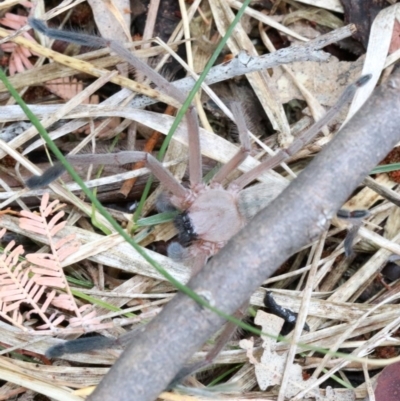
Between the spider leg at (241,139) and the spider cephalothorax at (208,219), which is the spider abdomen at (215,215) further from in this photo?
the spider leg at (241,139)

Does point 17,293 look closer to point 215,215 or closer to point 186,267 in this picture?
point 186,267

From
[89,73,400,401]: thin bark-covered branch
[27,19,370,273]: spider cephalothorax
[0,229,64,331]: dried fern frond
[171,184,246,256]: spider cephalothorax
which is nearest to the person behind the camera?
[89,73,400,401]: thin bark-covered branch

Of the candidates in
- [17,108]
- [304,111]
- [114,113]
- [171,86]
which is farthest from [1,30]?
[304,111]

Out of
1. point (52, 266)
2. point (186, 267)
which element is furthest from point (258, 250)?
point (52, 266)

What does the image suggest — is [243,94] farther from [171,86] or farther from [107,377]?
[107,377]

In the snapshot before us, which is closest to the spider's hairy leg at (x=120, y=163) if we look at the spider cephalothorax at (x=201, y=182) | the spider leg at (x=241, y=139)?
the spider cephalothorax at (x=201, y=182)

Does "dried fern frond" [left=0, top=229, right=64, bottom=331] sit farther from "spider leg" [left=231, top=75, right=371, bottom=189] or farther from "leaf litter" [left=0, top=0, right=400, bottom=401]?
"spider leg" [left=231, top=75, right=371, bottom=189]

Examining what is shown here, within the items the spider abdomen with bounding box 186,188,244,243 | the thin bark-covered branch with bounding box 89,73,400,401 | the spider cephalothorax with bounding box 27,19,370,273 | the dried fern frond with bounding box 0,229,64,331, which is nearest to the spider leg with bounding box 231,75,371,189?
the spider cephalothorax with bounding box 27,19,370,273
